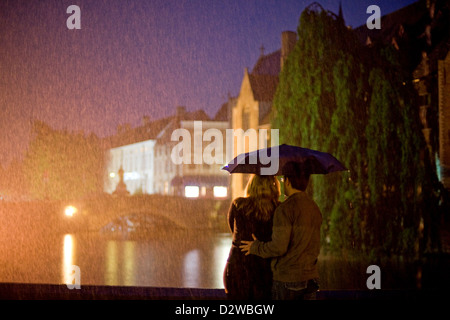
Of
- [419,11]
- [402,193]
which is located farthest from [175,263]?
[419,11]

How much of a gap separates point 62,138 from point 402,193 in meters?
61.1

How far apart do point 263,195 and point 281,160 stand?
584 mm

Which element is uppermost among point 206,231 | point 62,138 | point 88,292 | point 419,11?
point 419,11

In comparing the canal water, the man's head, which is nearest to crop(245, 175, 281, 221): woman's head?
the man's head

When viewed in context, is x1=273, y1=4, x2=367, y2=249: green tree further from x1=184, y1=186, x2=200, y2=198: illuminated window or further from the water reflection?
x1=184, y1=186, x2=200, y2=198: illuminated window

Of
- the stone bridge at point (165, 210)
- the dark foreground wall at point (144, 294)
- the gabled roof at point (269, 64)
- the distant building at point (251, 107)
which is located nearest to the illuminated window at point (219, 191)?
the gabled roof at point (269, 64)

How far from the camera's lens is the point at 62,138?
228 feet

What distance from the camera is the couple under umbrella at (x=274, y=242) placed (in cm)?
425

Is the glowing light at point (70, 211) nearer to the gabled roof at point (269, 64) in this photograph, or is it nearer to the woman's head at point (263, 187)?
the gabled roof at point (269, 64)

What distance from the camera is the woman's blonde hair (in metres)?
4.43

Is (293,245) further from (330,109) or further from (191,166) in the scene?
(191,166)

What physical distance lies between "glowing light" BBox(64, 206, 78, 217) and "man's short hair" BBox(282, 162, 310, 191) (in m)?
30.4

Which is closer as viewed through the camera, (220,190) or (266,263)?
(266,263)

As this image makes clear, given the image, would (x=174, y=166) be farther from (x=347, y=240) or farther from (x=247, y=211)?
(x=247, y=211)
